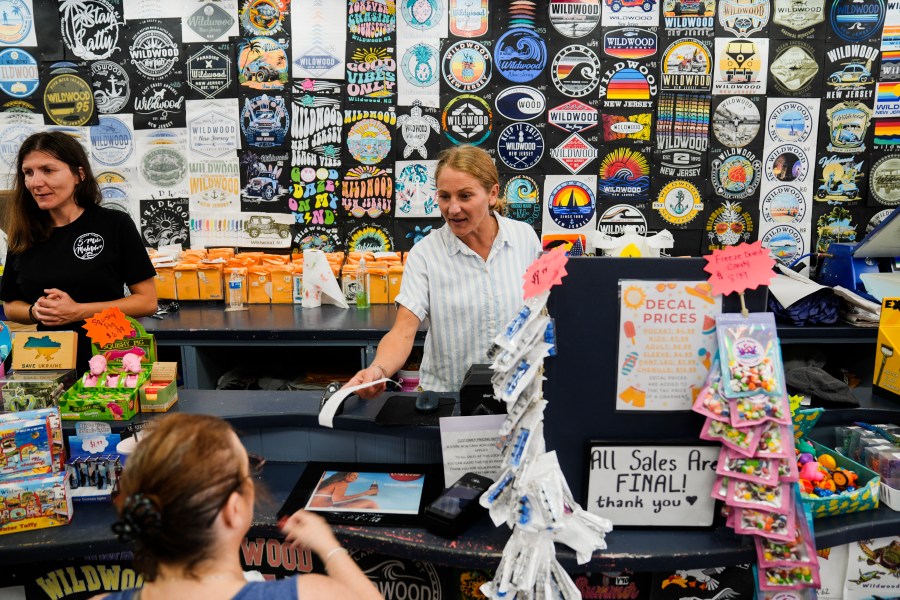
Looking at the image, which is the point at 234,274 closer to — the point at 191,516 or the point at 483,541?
the point at 483,541

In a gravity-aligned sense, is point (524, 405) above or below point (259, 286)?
above

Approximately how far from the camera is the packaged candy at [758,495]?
1404 mm

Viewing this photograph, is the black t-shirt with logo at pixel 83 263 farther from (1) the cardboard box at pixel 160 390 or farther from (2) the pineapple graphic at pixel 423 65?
(2) the pineapple graphic at pixel 423 65

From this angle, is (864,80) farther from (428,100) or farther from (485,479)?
(485,479)

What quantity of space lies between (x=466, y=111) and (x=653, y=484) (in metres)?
3.18

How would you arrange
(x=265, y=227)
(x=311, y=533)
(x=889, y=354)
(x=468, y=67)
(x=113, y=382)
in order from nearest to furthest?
1. (x=311, y=533)
2. (x=113, y=382)
3. (x=889, y=354)
4. (x=468, y=67)
5. (x=265, y=227)

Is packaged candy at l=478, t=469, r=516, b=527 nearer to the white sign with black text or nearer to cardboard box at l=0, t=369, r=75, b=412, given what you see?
the white sign with black text

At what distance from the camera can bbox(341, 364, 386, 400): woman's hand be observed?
1.94m

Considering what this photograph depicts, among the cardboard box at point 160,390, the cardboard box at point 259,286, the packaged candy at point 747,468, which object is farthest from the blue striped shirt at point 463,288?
the cardboard box at point 259,286

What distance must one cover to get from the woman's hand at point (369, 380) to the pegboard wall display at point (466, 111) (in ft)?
7.79

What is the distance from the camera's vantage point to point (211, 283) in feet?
13.3

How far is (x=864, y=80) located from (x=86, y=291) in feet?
15.3

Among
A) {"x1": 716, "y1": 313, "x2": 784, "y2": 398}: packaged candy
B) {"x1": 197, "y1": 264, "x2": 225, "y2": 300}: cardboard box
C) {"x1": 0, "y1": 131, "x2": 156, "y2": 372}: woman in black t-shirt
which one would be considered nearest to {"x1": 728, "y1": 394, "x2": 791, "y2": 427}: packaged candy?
{"x1": 716, "y1": 313, "x2": 784, "y2": 398}: packaged candy

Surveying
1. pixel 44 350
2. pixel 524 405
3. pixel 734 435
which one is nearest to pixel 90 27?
pixel 44 350
